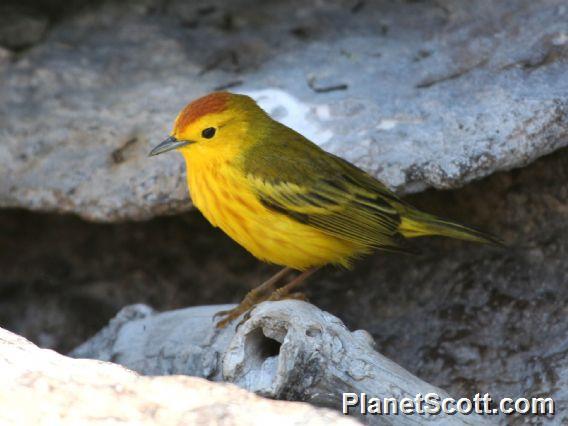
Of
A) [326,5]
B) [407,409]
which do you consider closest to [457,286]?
[407,409]

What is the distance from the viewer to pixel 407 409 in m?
3.14

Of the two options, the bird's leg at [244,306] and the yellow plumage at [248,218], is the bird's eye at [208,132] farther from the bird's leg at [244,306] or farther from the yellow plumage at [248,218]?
the bird's leg at [244,306]

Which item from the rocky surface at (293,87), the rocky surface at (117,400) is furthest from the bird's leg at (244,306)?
the rocky surface at (117,400)

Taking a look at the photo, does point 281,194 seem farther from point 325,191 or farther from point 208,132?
point 208,132

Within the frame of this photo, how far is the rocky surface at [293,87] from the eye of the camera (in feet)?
13.3

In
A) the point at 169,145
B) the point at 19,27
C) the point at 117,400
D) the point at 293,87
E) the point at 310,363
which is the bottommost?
the point at 117,400

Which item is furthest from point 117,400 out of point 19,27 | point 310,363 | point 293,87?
point 19,27

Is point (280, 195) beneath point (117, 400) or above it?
above

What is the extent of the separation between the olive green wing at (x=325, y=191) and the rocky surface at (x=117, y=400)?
1337mm

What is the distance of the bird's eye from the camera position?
3910 millimetres

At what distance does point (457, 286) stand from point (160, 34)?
2.01 metres

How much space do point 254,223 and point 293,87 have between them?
1.02 metres

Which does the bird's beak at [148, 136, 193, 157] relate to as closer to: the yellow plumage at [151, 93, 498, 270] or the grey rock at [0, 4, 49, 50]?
the yellow plumage at [151, 93, 498, 270]

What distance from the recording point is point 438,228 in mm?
4043
